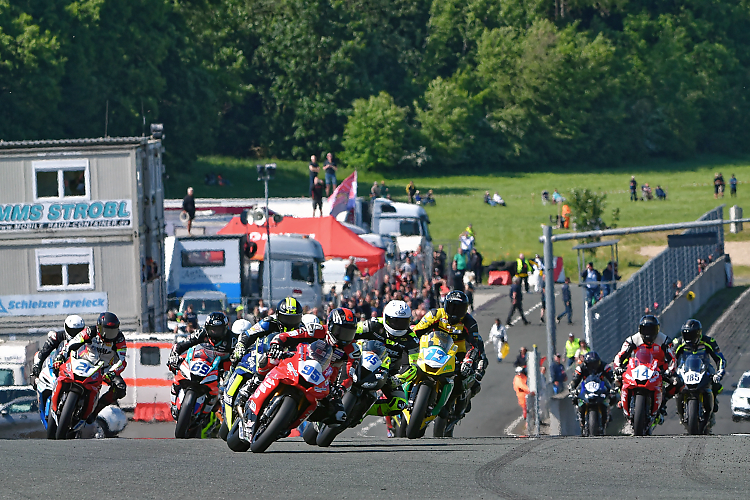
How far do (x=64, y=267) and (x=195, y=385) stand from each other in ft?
46.9

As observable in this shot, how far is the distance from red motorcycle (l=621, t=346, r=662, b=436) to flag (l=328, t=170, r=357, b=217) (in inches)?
1048

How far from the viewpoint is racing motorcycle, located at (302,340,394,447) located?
1152cm

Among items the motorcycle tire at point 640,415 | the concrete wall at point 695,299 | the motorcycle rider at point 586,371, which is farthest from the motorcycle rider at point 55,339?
the concrete wall at point 695,299

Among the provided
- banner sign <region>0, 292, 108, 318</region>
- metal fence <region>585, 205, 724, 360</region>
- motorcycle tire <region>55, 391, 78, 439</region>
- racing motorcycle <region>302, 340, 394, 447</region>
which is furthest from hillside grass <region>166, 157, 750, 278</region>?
racing motorcycle <region>302, 340, 394, 447</region>

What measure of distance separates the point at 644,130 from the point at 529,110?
30.3ft

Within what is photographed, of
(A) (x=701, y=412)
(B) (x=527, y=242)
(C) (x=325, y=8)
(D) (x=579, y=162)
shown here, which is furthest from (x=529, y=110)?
(A) (x=701, y=412)

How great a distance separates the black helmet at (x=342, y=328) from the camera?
10.9 m

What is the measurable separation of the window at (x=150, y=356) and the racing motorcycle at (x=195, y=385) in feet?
30.6

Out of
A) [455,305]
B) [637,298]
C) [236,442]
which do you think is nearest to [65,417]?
[236,442]

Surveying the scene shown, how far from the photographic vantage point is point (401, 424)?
1316 cm

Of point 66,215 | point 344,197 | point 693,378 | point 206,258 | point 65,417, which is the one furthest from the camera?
point 344,197

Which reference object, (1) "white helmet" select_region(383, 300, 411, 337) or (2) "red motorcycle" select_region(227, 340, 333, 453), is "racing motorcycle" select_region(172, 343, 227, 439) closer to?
(1) "white helmet" select_region(383, 300, 411, 337)

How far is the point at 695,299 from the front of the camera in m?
35.2

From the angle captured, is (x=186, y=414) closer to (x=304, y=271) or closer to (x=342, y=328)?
(x=342, y=328)
